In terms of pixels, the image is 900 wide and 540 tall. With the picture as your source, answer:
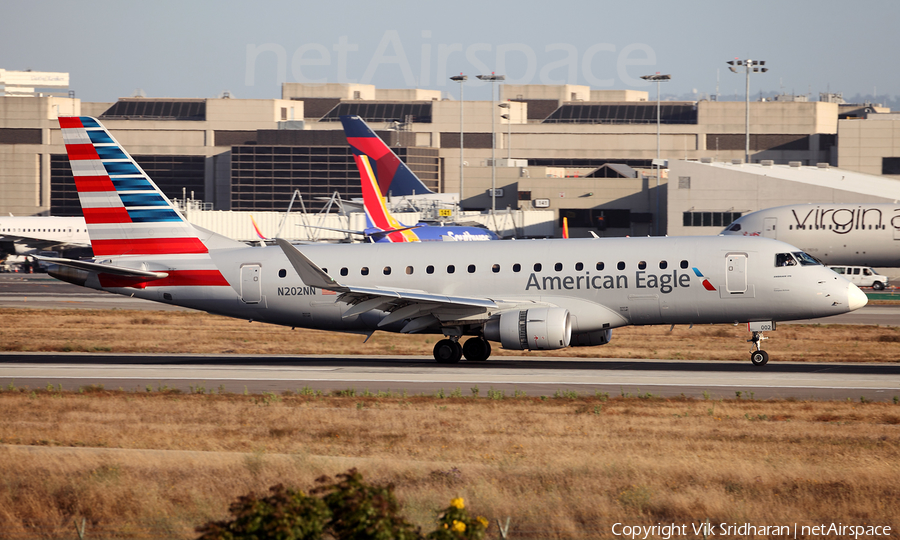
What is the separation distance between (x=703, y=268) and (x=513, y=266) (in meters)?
6.22

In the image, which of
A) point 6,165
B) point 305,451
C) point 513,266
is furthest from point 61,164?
point 305,451

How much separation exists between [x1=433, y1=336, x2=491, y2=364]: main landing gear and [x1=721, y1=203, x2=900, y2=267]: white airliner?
4116 centimetres

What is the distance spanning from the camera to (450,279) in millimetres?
33000

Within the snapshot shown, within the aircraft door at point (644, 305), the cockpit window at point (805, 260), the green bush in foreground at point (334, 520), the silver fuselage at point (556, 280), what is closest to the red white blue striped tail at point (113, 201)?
the silver fuselage at point (556, 280)

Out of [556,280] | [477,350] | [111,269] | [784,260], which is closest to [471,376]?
[477,350]

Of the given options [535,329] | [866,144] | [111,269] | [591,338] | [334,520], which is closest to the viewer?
[334,520]

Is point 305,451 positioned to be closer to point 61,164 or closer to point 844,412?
point 844,412

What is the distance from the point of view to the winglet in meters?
29.3

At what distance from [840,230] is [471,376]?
4921 centimetres

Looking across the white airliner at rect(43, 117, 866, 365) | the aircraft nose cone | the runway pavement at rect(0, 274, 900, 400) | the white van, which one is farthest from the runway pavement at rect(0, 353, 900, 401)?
the white van

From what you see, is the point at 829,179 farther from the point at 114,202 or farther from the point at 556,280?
the point at 114,202

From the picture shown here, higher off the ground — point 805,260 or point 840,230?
point 840,230

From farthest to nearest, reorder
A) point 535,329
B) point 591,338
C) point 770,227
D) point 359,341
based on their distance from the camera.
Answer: point 770,227
point 359,341
point 591,338
point 535,329

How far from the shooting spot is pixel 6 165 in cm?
15625
